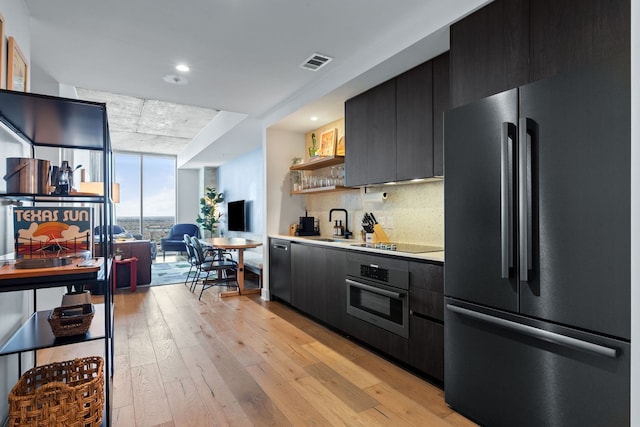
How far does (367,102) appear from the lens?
337 cm

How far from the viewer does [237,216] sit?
25.3ft

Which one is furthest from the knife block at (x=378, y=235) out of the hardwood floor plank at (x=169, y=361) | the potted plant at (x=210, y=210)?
the potted plant at (x=210, y=210)

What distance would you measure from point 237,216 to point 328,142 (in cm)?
397

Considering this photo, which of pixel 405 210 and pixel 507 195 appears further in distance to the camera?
pixel 405 210

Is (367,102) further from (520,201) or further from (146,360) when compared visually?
(146,360)

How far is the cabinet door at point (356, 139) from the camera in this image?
11.1 feet

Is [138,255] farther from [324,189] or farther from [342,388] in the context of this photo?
[342,388]

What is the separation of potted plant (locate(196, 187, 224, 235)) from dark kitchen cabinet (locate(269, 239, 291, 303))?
4.86 metres

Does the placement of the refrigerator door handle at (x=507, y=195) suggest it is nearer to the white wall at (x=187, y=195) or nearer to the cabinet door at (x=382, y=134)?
the cabinet door at (x=382, y=134)

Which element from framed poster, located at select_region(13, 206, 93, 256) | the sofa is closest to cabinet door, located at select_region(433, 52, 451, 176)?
framed poster, located at select_region(13, 206, 93, 256)

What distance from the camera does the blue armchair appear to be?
848cm

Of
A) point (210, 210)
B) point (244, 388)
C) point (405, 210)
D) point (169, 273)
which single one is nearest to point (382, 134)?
point (405, 210)

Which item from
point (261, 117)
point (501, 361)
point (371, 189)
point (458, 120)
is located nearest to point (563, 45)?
point (458, 120)

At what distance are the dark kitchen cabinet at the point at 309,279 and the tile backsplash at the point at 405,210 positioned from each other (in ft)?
2.11
